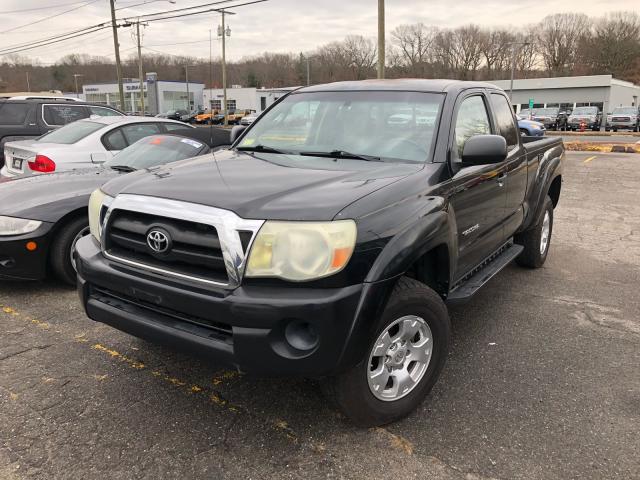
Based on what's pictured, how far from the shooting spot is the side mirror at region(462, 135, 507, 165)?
316 cm

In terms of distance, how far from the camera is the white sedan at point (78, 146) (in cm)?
639

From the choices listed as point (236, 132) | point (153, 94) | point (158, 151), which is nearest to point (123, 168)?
point (158, 151)

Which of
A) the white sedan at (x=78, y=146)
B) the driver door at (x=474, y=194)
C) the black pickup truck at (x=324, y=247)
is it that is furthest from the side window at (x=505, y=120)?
the white sedan at (x=78, y=146)

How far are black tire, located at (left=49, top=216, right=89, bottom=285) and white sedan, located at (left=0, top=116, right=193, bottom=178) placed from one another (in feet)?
6.65

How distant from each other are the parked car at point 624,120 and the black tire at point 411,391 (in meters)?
40.2

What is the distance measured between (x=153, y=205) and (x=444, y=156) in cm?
173

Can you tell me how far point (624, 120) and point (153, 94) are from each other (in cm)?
6617

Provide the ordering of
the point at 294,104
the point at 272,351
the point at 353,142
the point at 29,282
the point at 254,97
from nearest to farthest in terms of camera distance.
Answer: the point at 272,351 → the point at 353,142 → the point at 294,104 → the point at 29,282 → the point at 254,97

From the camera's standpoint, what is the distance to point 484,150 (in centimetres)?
316

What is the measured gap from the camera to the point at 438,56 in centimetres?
9050

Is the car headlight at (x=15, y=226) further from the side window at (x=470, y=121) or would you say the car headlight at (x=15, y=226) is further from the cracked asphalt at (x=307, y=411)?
the side window at (x=470, y=121)

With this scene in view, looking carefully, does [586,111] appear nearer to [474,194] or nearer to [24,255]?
[474,194]

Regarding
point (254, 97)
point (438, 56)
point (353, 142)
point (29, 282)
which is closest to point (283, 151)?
point (353, 142)

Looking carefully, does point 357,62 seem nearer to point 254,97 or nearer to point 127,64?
point 254,97
